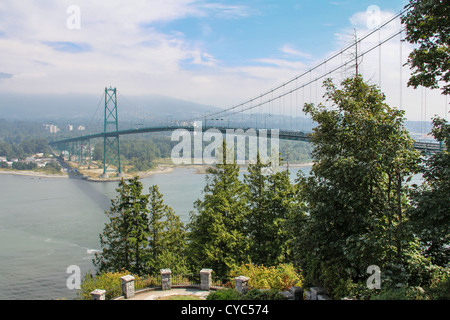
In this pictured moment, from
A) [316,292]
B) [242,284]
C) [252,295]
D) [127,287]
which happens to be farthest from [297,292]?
[127,287]

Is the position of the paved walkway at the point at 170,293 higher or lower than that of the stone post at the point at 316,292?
lower

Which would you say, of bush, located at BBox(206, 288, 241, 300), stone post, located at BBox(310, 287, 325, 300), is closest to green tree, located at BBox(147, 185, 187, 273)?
bush, located at BBox(206, 288, 241, 300)

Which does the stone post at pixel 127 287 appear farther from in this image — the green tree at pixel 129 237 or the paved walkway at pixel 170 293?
the green tree at pixel 129 237

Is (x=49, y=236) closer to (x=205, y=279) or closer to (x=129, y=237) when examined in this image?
(x=129, y=237)

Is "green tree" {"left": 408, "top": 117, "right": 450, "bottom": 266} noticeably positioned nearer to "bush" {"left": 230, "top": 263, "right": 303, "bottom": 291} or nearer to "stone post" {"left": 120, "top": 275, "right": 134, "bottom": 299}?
"bush" {"left": 230, "top": 263, "right": 303, "bottom": 291}

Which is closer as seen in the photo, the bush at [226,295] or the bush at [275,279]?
the bush at [226,295]

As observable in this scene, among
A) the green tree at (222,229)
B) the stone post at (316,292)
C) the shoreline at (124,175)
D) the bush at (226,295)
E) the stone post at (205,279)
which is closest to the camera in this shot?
the stone post at (316,292)

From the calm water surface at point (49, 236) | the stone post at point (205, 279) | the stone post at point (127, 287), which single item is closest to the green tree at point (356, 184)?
the stone post at point (205, 279)
